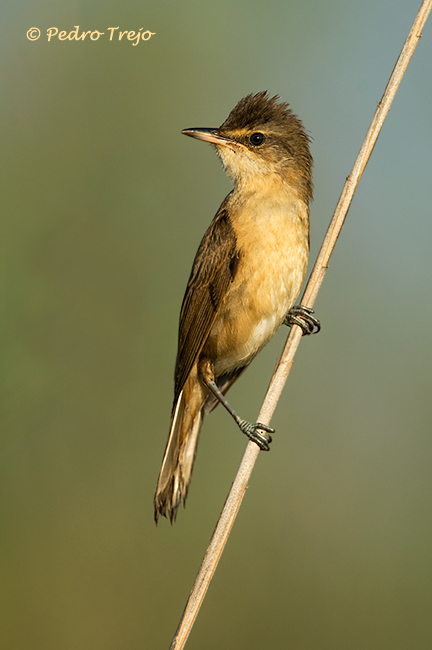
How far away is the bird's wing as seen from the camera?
334 centimetres

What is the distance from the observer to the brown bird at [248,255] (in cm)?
325

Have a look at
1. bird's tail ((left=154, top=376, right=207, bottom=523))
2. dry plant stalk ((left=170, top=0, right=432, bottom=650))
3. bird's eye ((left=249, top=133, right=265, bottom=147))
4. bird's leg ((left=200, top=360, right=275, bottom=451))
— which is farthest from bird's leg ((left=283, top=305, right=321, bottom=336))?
bird's eye ((left=249, top=133, right=265, bottom=147))

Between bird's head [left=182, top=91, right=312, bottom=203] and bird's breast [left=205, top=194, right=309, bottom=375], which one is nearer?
bird's breast [left=205, top=194, right=309, bottom=375]

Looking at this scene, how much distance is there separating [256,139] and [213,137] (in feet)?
0.87

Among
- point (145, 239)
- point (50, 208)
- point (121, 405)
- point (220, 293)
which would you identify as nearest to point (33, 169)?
point (50, 208)

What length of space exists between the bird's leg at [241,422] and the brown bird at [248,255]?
16 mm

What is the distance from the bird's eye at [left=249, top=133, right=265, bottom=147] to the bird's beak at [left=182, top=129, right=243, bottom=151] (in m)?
0.09

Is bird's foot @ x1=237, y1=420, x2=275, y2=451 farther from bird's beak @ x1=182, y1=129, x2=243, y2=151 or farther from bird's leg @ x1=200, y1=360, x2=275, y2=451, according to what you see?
bird's beak @ x1=182, y1=129, x2=243, y2=151

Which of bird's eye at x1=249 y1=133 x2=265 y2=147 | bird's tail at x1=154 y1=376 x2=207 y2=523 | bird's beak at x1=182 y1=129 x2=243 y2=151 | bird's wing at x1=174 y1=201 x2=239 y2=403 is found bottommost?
bird's tail at x1=154 y1=376 x2=207 y2=523

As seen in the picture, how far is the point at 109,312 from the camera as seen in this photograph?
520 centimetres

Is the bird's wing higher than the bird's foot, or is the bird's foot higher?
the bird's wing

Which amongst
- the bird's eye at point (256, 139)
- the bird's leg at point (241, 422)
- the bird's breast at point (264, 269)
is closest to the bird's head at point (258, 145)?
the bird's eye at point (256, 139)

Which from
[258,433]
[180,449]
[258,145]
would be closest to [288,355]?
[258,433]

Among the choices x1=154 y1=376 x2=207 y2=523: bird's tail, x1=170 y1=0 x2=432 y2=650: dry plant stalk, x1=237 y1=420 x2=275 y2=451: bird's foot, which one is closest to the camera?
x1=170 y1=0 x2=432 y2=650: dry plant stalk
